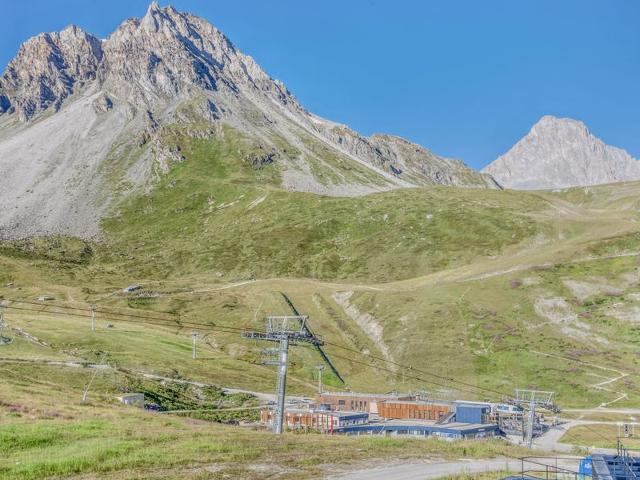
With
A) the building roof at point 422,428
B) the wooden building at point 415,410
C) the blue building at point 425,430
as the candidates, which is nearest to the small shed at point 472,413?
the wooden building at point 415,410

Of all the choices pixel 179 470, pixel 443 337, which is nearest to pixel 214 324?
pixel 443 337

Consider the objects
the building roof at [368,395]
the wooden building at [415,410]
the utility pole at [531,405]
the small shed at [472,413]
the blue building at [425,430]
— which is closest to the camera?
the utility pole at [531,405]

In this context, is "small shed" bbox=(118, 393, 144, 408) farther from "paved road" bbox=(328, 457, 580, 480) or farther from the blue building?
"paved road" bbox=(328, 457, 580, 480)

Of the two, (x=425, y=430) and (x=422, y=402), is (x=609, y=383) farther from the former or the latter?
(x=425, y=430)

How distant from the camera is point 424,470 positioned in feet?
140

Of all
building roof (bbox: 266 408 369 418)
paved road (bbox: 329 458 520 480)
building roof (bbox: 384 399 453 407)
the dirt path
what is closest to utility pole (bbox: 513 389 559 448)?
the dirt path

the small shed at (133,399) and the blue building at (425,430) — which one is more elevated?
the small shed at (133,399)

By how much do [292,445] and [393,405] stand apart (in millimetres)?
61180

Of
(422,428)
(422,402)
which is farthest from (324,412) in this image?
(422,402)

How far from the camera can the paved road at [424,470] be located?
3975 centimetres

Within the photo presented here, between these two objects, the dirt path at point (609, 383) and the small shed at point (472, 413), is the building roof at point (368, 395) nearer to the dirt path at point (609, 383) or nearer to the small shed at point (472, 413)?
the small shed at point (472, 413)

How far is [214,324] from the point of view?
162m

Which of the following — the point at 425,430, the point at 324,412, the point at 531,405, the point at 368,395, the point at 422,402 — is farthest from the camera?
the point at 368,395

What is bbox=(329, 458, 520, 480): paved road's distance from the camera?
130ft
